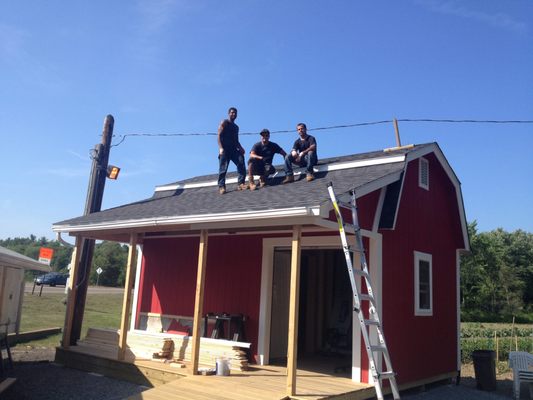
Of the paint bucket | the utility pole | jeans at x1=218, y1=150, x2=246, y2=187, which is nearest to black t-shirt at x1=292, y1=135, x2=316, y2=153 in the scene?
jeans at x1=218, y1=150, x2=246, y2=187

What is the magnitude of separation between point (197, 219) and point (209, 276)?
2.99m

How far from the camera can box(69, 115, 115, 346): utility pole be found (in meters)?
10.2

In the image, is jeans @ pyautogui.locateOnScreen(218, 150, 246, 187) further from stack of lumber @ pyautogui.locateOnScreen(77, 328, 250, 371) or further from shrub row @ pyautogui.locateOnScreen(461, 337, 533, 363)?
shrub row @ pyautogui.locateOnScreen(461, 337, 533, 363)

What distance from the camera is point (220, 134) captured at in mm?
9078

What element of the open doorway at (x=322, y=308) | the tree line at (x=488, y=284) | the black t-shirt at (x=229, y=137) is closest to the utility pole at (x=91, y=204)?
the black t-shirt at (x=229, y=137)

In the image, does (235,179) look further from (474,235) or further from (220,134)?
(474,235)

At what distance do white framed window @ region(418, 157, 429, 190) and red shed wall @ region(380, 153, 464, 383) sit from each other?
0.15 metres

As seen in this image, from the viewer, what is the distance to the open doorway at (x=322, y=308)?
10117 mm

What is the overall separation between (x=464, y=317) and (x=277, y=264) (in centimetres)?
3027

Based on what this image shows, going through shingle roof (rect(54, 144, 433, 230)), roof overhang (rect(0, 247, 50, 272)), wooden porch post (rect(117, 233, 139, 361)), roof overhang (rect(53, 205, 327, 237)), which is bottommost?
wooden porch post (rect(117, 233, 139, 361))

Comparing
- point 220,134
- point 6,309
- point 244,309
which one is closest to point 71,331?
point 6,309

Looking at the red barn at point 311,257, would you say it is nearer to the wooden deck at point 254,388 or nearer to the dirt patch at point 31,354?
the wooden deck at point 254,388

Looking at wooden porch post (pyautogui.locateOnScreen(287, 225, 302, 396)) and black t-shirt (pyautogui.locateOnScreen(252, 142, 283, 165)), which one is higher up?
black t-shirt (pyautogui.locateOnScreen(252, 142, 283, 165))

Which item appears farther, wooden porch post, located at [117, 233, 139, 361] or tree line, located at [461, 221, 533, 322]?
tree line, located at [461, 221, 533, 322]
